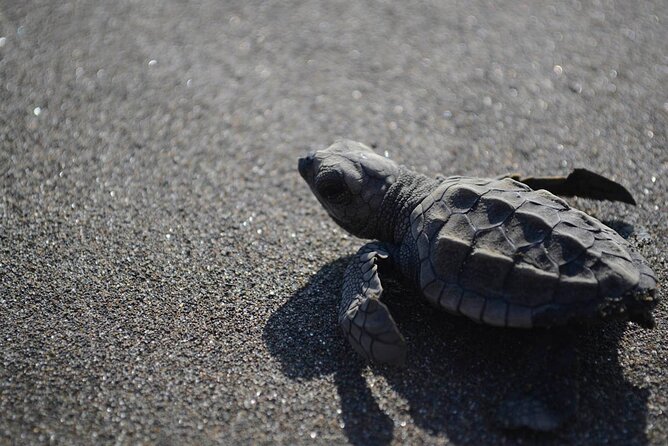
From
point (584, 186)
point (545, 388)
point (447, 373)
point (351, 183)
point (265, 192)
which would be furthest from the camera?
point (265, 192)

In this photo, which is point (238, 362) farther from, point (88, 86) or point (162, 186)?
point (88, 86)

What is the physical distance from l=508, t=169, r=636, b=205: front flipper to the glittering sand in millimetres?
160

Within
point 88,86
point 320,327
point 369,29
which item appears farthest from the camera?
point 369,29

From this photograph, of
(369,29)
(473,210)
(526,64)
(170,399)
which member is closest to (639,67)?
(526,64)

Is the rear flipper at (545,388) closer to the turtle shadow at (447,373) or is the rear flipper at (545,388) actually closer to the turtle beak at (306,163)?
the turtle shadow at (447,373)

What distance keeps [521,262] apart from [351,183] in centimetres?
78

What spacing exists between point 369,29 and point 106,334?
291 cm

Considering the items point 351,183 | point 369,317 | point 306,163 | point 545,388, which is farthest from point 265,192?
point 545,388

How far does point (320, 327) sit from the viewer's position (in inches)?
103

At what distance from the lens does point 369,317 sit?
7.70ft

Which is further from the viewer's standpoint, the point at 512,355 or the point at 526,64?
the point at 526,64

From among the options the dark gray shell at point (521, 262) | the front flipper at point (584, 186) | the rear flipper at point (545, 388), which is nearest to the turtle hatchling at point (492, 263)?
the dark gray shell at point (521, 262)

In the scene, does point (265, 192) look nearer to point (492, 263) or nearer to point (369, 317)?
point (369, 317)

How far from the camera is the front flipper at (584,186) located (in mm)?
2963
